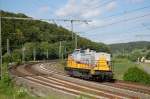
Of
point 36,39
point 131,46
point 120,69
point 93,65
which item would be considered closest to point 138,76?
point 93,65

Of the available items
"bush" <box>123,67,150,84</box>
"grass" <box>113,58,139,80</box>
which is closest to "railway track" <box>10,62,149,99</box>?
"bush" <box>123,67,150,84</box>

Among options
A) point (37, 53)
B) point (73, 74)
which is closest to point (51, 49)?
point (37, 53)

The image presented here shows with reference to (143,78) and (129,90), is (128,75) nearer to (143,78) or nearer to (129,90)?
(143,78)

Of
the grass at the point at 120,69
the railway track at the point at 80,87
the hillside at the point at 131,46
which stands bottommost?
the railway track at the point at 80,87

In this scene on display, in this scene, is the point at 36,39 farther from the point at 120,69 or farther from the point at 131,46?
the point at 120,69

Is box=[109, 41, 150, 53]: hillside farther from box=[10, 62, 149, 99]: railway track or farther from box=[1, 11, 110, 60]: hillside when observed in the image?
box=[10, 62, 149, 99]: railway track

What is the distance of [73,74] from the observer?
44875mm

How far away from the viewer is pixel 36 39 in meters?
143

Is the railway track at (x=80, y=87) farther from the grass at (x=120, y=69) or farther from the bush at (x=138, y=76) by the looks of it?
the grass at (x=120, y=69)

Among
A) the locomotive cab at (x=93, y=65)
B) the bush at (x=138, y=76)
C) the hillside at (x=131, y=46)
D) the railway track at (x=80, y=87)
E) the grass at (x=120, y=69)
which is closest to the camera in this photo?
the railway track at (x=80, y=87)

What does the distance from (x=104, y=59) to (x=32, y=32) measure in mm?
99110

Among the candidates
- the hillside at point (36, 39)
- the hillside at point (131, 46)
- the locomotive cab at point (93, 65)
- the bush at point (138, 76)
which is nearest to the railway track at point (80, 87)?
the locomotive cab at point (93, 65)

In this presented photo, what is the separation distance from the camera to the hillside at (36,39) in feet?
384

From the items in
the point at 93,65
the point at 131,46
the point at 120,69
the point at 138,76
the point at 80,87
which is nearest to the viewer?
the point at 80,87
